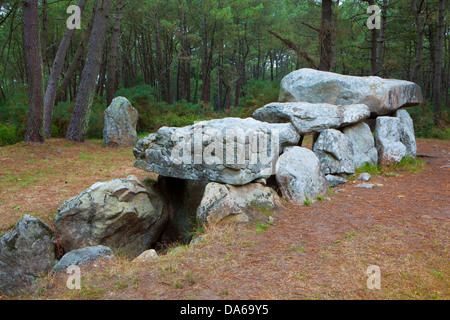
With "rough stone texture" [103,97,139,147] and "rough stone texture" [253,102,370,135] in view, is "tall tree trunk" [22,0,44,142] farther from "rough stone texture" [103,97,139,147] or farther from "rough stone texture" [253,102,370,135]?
"rough stone texture" [253,102,370,135]

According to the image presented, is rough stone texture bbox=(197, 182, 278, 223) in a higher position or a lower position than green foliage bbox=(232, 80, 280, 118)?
lower

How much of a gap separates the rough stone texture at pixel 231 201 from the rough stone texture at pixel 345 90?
351cm

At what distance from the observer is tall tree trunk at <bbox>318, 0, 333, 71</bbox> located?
1034 cm

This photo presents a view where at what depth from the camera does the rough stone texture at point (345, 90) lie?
7.34 meters

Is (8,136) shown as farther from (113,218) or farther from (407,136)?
(407,136)

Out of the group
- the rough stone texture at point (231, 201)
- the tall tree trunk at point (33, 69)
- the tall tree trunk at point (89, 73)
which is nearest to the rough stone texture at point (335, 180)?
the rough stone texture at point (231, 201)

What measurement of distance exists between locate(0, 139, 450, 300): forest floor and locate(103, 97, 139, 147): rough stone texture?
483cm

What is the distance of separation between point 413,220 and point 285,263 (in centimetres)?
205

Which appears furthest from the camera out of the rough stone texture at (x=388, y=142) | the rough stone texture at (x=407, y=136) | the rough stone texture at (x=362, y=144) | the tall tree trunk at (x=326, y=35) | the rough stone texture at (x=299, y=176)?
the tall tree trunk at (x=326, y=35)

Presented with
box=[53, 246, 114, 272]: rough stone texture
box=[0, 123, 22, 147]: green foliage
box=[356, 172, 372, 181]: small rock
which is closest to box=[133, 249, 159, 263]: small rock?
box=[53, 246, 114, 272]: rough stone texture

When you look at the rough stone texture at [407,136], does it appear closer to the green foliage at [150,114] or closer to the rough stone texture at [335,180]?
the rough stone texture at [335,180]

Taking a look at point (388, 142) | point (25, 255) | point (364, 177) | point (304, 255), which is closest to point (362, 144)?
point (388, 142)

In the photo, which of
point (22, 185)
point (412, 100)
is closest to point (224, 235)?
point (22, 185)

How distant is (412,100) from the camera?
817 cm
